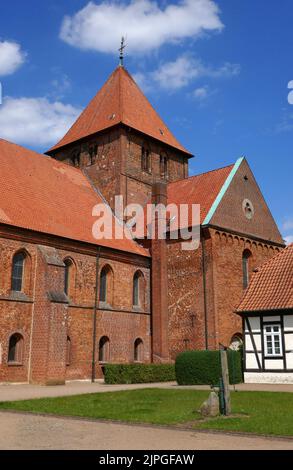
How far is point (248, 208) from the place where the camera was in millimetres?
30781

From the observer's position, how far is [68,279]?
24938 millimetres

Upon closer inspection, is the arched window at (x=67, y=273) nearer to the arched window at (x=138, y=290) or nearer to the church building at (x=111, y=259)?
the church building at (x=111, y=259)

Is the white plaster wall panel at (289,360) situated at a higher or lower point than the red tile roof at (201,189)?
lower

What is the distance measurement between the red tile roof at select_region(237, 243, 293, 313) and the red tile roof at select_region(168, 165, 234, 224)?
521 cm

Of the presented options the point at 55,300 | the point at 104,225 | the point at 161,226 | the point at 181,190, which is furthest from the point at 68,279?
the point at 181,190

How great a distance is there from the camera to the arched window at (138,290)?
28828 millimetres

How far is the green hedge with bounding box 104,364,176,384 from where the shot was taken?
72.9 ft

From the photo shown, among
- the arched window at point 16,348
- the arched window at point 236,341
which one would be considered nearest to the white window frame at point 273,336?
the arched window at point 236,341

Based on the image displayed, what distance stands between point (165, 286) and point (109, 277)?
11.3 ft

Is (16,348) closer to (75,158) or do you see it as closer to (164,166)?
(75,158)

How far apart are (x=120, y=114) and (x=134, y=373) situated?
61.0 ft

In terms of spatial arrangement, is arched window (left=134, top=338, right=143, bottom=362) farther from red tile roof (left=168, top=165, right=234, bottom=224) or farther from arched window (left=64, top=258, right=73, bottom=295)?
red tile roof (left=168, top=165, right=234, bottom=224)

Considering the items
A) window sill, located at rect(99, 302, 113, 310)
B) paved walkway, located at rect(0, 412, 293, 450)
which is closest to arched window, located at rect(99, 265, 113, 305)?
window sill, located at rect(99, 302, 113, 310)

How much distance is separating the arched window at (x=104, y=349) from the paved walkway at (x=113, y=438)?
15.7 meters
